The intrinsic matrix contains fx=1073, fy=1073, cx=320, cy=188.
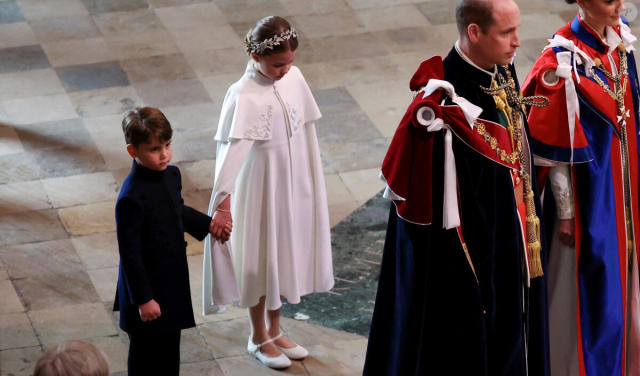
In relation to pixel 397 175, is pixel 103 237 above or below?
below

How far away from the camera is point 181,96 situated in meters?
8.09

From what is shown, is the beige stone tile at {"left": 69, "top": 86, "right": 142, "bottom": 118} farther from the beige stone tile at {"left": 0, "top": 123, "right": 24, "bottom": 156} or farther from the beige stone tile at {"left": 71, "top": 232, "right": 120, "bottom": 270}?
the beige stone tile at {"left": 71, "top": 232, "right": 120, "bottom": 270}

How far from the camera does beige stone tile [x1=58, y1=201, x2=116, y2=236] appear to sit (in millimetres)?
6363

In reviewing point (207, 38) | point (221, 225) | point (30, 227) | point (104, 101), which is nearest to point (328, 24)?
point (207, 38)

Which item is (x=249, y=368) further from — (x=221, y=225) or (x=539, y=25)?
(x=539, y=25)

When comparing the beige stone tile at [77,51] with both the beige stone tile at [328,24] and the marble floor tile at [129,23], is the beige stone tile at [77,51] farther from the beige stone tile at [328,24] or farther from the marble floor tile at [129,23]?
the beige stone tile at [328,24]

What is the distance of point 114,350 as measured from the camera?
526 centimetres

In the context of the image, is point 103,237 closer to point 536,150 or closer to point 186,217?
point 186,217

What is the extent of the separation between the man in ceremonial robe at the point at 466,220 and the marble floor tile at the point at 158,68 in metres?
4.50

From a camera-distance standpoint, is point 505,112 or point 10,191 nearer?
point 505,112

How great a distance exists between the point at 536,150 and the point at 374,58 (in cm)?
454

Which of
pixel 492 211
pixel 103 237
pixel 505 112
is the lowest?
pixel 103 237

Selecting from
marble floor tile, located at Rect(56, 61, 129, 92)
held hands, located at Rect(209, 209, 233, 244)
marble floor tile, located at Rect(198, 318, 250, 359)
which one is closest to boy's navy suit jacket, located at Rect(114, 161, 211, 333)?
held hands, located at Rect(209, 209, 233, 244)

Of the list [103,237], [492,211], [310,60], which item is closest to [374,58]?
[310,60]
